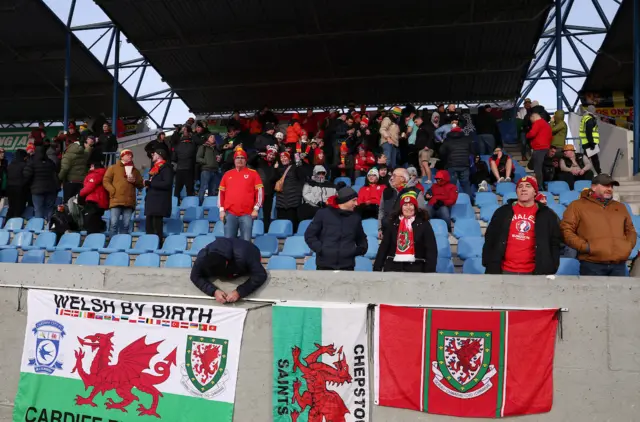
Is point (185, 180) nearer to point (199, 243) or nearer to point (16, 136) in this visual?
point (199, 243)

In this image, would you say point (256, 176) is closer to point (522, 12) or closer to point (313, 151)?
point (313, 151)

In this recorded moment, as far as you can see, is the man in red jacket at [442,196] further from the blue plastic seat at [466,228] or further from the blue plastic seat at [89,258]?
the blue plastic seat at [89,258]

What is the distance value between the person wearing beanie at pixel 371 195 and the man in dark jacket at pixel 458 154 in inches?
71.0

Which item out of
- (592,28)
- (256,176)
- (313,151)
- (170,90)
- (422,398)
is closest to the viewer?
(422,398)

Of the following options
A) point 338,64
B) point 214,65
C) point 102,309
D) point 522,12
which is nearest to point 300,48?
point 338,64

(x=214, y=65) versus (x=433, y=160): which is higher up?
(x=214, y=65)

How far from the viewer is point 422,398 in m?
3.74

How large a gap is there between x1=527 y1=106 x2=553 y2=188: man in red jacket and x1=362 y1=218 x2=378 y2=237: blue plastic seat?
365cm

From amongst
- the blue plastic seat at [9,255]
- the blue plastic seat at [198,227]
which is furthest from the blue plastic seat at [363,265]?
the blue plastic seat at [9,255]

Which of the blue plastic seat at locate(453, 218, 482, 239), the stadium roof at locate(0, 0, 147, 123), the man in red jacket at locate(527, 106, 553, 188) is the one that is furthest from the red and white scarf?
the stadium roof at locate(0, 0, 147, 123)

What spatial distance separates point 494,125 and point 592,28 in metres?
7.24

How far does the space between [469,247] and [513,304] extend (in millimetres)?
2829

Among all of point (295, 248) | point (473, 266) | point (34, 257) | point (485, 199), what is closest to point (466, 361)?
point (473, 266)

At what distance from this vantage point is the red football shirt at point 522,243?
14.7ft
